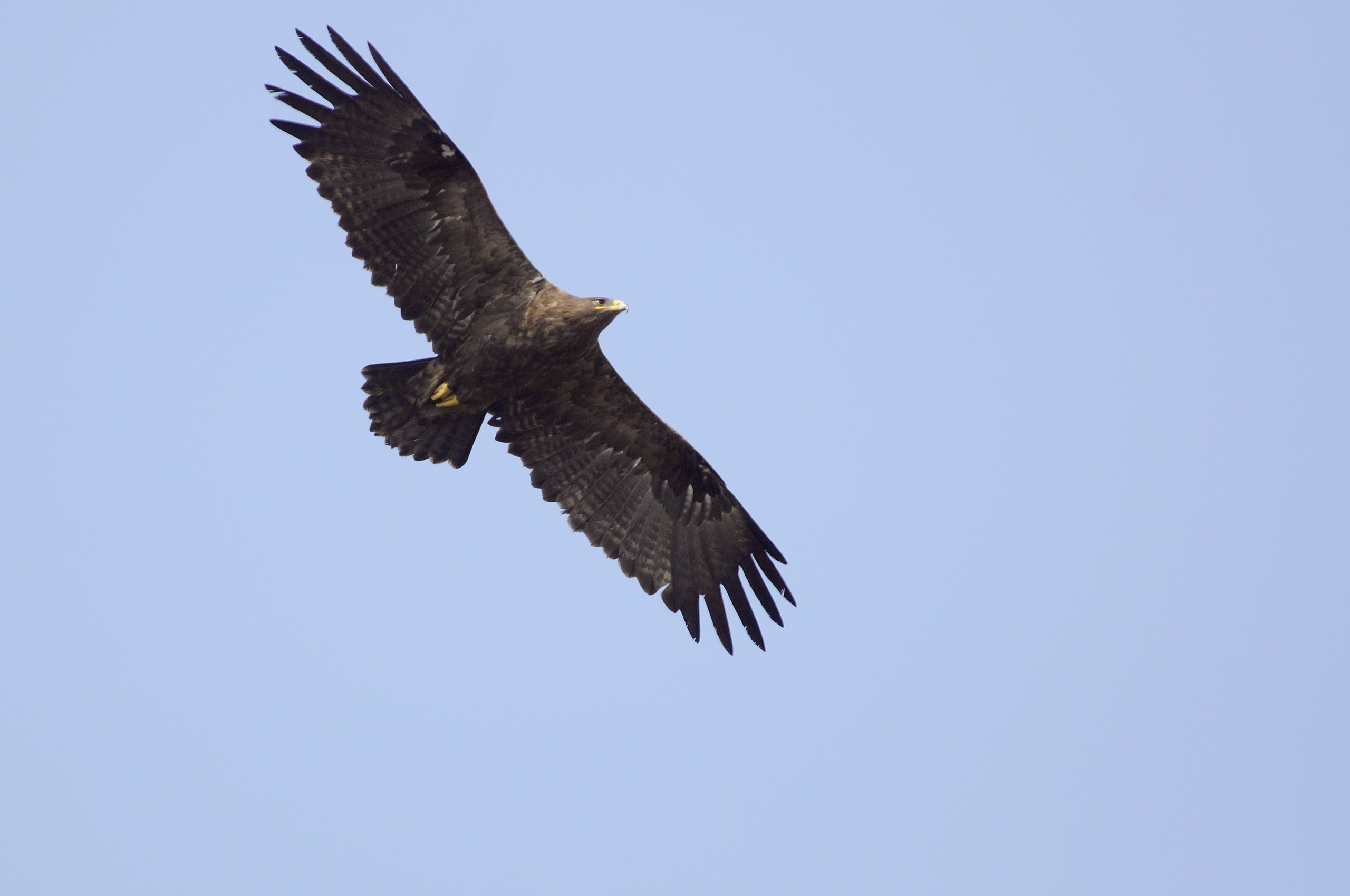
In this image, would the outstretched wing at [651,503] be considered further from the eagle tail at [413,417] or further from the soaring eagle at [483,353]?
the eagle tail at [413,417]

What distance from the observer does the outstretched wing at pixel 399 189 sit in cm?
1380

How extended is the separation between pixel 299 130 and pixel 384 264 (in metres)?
1.41

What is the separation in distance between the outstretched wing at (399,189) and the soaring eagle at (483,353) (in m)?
0.01

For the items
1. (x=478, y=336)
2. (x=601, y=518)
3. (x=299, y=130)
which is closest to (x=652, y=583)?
(x=601, y=518)

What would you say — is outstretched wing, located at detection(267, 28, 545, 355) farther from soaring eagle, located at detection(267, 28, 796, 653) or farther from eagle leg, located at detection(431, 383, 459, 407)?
eagle leg, located at detection(431, 383, 459, 407)

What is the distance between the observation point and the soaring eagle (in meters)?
13.9

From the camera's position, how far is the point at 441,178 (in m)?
13.9

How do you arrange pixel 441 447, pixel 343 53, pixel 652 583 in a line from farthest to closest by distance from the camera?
pixel 652 583, pixel 441 447, pixel 343 53

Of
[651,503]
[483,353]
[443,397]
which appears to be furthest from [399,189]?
[651,503]

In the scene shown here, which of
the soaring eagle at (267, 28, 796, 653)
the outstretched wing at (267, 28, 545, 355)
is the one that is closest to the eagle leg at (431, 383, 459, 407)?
the soaring eagle at (267, 28, 796, 653)

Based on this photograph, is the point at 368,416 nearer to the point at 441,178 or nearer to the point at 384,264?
the point at 384,264

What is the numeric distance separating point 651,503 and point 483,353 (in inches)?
108

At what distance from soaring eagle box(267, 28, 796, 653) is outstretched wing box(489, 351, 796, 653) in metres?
0.02

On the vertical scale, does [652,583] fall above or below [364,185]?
below
